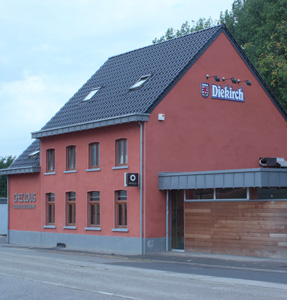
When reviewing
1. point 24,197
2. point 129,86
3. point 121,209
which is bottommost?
point 121,209

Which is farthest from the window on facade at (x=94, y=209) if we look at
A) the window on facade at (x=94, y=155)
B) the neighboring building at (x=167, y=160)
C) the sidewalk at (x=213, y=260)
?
the sidewalk at (x=213, y=260)

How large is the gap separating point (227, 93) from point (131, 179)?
726 cm

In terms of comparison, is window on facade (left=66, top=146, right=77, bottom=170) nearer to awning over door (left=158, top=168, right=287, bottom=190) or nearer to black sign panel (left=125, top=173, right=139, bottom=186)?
black sign panel (left=125, top=173, right=139, bottom=186)

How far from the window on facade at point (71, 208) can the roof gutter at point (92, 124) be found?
3.31 meters

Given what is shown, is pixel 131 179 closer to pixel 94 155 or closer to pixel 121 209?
pixel 121 209

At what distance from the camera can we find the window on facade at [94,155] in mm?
30922

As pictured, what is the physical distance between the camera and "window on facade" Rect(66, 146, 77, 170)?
108 feet

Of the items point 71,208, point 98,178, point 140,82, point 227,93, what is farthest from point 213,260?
point 71,208

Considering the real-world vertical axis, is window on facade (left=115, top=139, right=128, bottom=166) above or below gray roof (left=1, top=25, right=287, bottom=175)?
below

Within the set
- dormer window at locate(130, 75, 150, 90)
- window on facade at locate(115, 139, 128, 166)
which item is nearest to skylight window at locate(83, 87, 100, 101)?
dormer window at locate(130, 75, 150, 90)

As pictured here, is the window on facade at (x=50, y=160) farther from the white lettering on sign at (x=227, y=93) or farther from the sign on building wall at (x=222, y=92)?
the white lettering on sign at (x=227, y=93)

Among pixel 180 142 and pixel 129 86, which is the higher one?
pixel 129 86

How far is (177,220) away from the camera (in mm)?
27953

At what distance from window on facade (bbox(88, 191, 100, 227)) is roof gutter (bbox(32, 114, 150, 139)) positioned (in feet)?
10.7
